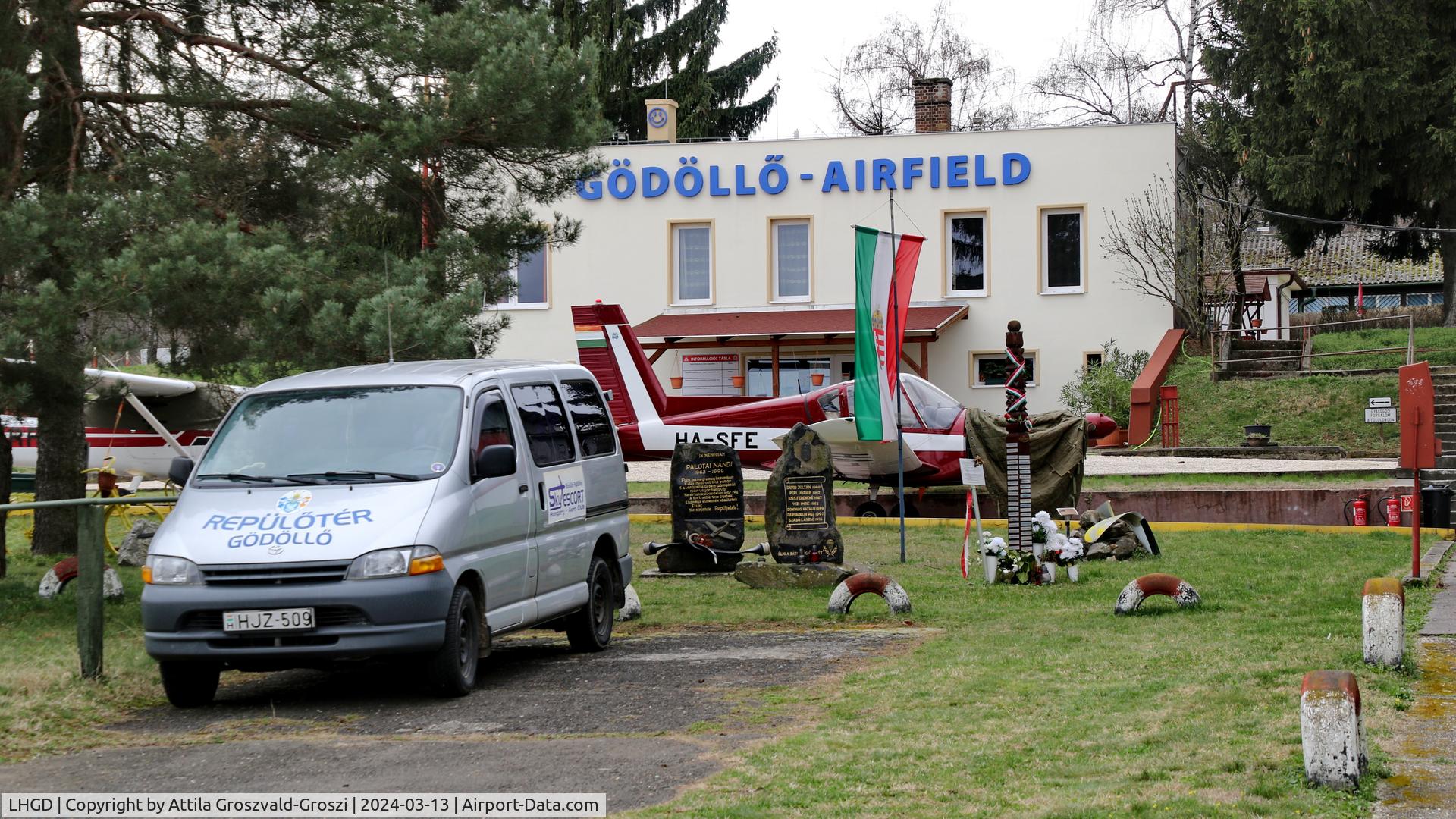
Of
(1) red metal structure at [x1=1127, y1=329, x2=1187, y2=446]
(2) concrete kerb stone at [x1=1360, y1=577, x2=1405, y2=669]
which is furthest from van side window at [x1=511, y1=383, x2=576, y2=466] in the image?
(1) red metal structure at [x1=1127, y1=329, x2=1187, y2=446]

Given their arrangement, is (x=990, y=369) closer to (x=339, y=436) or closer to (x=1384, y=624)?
(x=1384, y=624)

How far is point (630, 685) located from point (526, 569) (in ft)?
3.51

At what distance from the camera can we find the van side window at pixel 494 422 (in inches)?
376

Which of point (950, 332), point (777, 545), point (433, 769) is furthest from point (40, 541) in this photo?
point (950, 332)

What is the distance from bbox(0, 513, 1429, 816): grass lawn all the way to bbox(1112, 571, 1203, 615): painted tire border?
136 mm

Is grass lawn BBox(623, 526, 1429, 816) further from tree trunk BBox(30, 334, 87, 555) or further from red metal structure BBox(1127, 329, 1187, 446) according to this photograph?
red metal structure BBox(1127, 329, 1187, 446)

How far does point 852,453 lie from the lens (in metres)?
23.8

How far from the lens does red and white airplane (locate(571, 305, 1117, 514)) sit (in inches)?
915

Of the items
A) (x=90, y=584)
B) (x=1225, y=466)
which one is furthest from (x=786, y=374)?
(x=90, y=584)

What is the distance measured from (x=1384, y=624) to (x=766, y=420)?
16964mm

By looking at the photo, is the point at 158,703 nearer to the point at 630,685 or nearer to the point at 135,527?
the point at 630,685

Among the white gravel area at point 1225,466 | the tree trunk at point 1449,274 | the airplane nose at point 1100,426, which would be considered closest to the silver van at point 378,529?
the airplane nose at point 1100,426

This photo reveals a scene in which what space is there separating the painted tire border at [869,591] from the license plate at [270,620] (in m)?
5.17

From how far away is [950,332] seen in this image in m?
37.6
